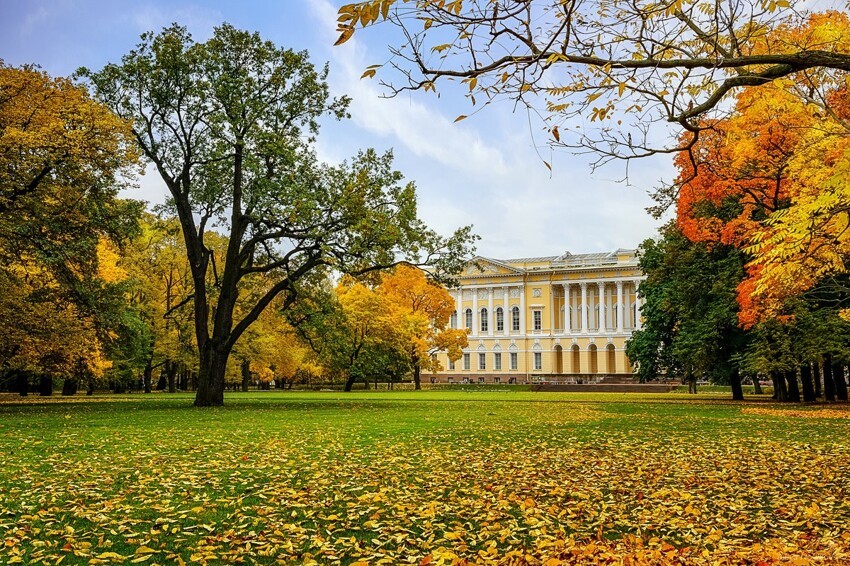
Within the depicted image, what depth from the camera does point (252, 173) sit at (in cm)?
2495

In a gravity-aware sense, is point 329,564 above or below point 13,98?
below

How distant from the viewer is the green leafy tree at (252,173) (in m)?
22.7

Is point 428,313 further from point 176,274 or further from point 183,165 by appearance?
point 183,165

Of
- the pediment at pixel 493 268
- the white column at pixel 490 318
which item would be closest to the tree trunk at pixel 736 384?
the pediment at pixel 493 268

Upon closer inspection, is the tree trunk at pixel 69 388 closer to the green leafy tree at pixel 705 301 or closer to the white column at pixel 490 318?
the green leafy tree at pixel 705 301

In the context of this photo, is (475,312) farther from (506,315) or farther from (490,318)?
(506,315)

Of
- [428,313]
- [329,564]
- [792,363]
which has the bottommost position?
[329,564]

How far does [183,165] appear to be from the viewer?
24766 millimetres

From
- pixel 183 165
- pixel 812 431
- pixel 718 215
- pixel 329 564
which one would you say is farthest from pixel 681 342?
pixel 329 564

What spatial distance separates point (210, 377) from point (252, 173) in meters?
7.22

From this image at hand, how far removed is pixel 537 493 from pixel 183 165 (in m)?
20.9

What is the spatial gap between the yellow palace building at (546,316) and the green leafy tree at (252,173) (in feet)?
196

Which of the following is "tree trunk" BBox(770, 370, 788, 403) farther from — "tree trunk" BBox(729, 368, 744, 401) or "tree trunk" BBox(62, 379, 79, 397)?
"tree trunk" BBox(62, 379, 79, 397)

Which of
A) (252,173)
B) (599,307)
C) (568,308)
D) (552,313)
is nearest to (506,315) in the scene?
(552,313)
